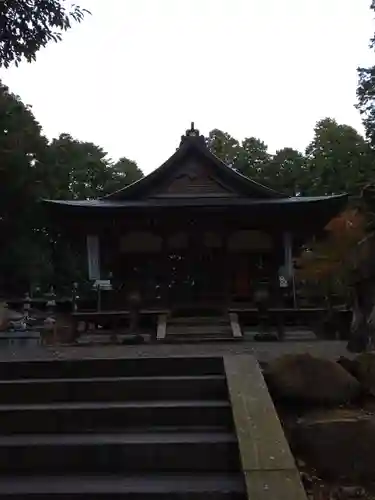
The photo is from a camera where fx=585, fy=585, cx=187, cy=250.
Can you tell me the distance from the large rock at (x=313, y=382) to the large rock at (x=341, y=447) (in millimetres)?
431

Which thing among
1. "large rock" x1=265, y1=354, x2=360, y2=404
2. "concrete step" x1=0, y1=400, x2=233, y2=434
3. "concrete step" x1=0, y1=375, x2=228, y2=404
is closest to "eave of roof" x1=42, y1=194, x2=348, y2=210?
"concrete step" x1=0, y1=375, x2=228, y2=404

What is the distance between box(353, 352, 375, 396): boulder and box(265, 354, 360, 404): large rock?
0.35 ft

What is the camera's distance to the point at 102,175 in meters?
39.9

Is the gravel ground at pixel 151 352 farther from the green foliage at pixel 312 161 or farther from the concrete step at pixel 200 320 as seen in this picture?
the green foliage at pixel 312 161

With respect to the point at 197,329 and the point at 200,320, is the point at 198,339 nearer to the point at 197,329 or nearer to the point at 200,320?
the point at 197,329

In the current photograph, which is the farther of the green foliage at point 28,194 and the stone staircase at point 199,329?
the green foliage at point 28,194

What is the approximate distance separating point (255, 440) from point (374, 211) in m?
3.75

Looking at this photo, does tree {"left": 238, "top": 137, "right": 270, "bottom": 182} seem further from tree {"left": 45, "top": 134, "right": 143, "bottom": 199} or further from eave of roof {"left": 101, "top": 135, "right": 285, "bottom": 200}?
eave of roof {"left": 101, "top": 135, "right": 285, "bottom": 200}

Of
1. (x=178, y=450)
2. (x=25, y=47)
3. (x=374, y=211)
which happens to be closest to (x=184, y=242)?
(x=374, y=211)

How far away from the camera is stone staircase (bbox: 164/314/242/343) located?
13.7 m

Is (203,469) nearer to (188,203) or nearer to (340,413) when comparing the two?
(340,413)

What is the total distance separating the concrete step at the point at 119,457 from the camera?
404 cm

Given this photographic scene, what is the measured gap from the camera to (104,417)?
178 inches

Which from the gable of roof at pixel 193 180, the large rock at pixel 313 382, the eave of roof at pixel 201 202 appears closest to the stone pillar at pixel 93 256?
the eave of roof at pixel 201 202
